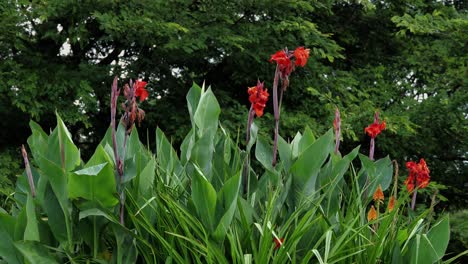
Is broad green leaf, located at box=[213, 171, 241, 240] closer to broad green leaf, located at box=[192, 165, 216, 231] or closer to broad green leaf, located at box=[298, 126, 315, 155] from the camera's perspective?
broad green leaf, located at box=[192, 165, 216, 231]

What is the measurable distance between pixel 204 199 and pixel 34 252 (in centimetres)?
56

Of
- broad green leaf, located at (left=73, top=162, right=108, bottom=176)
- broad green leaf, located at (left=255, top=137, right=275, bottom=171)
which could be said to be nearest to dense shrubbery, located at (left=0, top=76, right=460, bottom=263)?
broad green leaf, located at (left=73, top=162, right=108, bottom=176)

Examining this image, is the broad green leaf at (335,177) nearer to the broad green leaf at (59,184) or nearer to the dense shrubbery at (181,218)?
the dense shrubbery at (181,218)

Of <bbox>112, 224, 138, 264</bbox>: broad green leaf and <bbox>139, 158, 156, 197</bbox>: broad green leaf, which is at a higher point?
<bbox>139, 158, 156, 197</bbox>: broad green leaf

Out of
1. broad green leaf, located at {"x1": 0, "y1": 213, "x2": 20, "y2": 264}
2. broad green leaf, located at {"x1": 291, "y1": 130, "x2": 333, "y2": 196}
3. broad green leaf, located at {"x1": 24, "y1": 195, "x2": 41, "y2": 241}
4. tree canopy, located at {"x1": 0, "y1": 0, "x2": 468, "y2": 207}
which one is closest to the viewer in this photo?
broad green leaf, located at {"x1": 24, "y1": 195, "x2": 41, "y2": 241}

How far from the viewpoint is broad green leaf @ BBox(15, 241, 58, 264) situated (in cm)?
201

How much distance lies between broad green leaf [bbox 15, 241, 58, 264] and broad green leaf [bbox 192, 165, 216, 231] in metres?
0.50

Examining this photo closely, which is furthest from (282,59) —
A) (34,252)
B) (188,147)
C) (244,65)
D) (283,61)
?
(244,65)

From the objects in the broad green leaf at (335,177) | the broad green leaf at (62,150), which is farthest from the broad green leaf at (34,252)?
the broad green leaf at (335,177)

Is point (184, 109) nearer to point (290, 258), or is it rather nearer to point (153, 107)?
point (153, 107)

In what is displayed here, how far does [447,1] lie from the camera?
7.83 meters

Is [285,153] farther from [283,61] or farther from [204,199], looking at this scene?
[204,199]

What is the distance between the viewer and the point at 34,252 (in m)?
2.03

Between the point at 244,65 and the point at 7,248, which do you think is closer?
the point at 7,248
